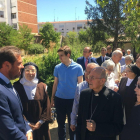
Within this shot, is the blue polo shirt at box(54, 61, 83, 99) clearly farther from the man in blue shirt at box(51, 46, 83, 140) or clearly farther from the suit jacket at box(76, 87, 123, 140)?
the suit jacket at box(76, 87, 123, 140)

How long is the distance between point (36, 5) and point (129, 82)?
181ft

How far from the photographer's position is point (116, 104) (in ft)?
6.31

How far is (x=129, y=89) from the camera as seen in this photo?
9.23 feet

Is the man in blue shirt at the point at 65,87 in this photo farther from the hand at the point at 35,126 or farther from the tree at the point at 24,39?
the tree at the point at 24,39

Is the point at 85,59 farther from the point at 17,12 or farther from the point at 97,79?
the point at 17,12

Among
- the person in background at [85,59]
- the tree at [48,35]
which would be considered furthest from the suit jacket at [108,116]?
the tree at [48,35]

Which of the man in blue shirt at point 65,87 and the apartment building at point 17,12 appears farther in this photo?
the apartment building at point 17,12

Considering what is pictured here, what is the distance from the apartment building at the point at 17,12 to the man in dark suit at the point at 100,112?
45.8 metres

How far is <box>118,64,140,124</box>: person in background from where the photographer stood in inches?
108

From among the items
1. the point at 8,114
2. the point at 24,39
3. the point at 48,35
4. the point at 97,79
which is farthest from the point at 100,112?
the point at 48,35

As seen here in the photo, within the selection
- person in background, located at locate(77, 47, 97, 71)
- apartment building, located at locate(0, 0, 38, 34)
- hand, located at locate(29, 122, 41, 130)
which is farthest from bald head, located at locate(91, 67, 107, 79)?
apartment building, located at locate(0, 0, 38, 34)

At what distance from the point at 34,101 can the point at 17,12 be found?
47.2m

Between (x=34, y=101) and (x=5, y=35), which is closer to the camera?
(x=34, y=101)

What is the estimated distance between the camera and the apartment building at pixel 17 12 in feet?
140
